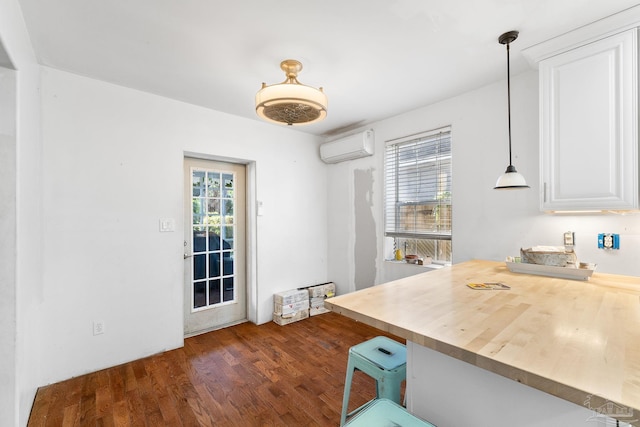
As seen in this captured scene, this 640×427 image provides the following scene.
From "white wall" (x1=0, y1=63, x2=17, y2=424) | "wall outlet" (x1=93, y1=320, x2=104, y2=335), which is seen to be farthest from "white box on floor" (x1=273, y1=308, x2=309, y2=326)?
"white wall" (x1=0, y1=63, x2=17, y2=424)

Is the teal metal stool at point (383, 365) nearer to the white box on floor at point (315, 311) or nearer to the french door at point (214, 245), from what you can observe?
the white box on floor at point (315, 311)

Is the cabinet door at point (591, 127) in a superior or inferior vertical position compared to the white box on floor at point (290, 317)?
superior

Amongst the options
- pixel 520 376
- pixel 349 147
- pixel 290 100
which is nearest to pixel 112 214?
pixel 290 100

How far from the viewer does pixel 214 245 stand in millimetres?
3338

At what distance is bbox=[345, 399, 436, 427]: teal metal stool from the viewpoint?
3.21 ft

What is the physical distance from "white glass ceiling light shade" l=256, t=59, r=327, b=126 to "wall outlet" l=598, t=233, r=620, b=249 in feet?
7.25

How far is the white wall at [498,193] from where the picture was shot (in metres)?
2.02

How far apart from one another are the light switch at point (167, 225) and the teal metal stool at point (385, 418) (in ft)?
8.28

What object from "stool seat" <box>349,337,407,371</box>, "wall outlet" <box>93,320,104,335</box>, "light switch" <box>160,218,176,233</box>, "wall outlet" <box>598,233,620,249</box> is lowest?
"wall outlet" <box>93,320,104,335</box>

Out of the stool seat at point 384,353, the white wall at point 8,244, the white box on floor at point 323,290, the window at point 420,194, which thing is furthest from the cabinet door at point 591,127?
the white wall at point 8,244

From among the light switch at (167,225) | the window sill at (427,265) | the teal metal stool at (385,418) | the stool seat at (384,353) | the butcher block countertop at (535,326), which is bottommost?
the stool seat at (384,353)

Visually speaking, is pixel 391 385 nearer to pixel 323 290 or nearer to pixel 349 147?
pixel 323 290

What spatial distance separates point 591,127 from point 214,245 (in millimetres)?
3533

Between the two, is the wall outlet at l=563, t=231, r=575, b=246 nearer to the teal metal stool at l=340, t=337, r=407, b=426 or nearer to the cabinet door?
the cabinet door
